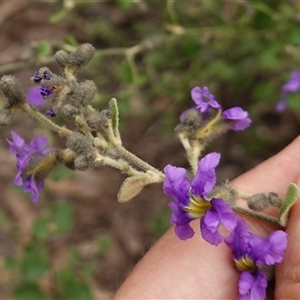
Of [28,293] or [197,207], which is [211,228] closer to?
[197,207]

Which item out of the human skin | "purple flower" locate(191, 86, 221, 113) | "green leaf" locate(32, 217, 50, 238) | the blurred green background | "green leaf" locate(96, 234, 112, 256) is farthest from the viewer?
"green leaf" locate(96, 234, 112, 256)

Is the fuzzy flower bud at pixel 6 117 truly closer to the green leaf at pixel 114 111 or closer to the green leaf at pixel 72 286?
the green leaf at pixel 114 111

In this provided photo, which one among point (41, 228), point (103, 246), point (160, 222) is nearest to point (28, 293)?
point (41, 228)

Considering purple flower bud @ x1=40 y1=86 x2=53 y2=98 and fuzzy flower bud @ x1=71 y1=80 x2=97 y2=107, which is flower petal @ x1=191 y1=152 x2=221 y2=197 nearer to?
fuzzy flower bud @ x1=71 y1=80 x2=97 y2=107

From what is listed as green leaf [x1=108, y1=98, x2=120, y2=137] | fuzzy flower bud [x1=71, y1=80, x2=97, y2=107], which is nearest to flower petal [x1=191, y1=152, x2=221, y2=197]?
green leaf [x1=108, y1=98, x2=120, y2=137]

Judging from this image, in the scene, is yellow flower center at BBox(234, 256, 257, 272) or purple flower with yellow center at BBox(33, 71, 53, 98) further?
yellow flower center at BBox(234, 256, 257, 272)

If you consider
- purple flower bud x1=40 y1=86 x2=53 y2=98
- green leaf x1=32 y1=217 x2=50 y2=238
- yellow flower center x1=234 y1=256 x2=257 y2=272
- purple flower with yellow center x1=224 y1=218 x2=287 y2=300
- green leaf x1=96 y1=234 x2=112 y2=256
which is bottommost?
green leaf x1=96 y1=234 x2=112 y2=256

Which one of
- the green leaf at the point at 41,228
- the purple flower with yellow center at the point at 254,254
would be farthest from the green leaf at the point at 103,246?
the purple flower with yellow center at the point at 254,254
